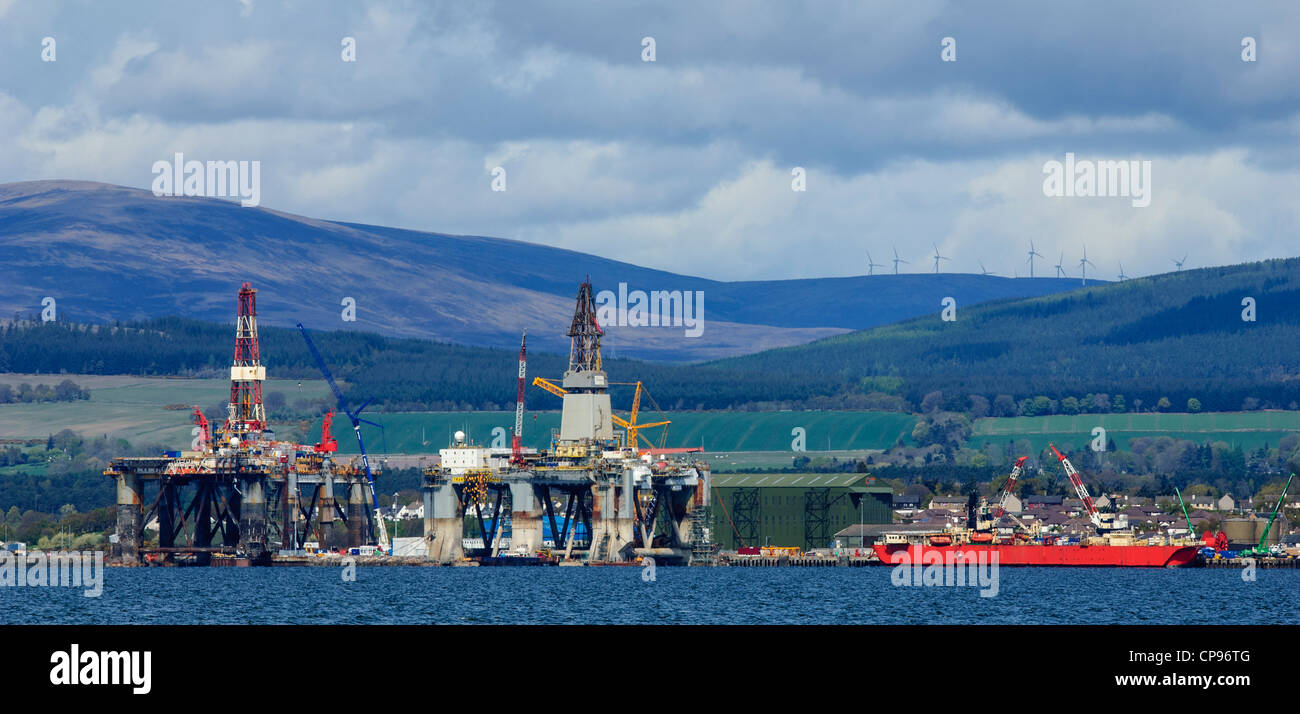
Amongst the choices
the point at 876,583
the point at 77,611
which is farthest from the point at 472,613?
the point at 876,583

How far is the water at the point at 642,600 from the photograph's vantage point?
112625 mm

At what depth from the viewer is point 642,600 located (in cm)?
13325

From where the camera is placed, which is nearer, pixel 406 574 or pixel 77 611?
pixel 77 611

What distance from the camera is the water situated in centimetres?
11262
